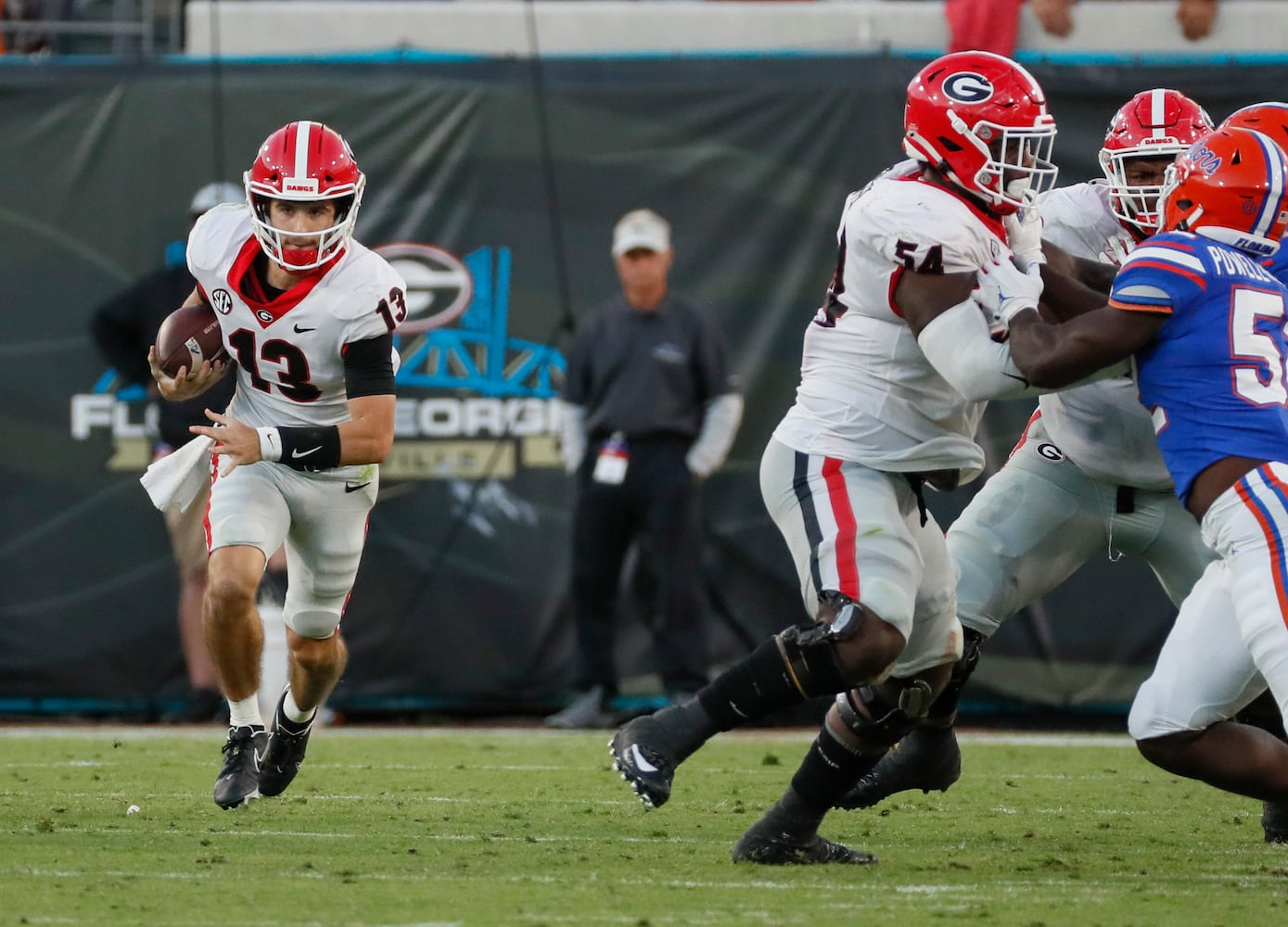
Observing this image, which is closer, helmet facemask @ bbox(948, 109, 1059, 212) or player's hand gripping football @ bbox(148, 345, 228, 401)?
helmet facemask @ bbox(948, 109, 1059, 212)

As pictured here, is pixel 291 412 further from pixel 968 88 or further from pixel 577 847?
pixel 968 88

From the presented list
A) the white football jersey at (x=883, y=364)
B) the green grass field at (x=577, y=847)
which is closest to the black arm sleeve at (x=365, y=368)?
the green grass field at (x=577, y=847)

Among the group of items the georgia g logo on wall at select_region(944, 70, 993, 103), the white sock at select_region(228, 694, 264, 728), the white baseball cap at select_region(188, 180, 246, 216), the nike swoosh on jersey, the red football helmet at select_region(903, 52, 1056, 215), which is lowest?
the white sock at select_region(228, 694, 264, 728)

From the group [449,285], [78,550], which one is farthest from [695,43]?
[78,550]

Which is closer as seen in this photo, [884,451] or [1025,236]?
[884,451]

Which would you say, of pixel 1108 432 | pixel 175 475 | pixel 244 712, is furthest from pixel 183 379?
pixel 1108 432

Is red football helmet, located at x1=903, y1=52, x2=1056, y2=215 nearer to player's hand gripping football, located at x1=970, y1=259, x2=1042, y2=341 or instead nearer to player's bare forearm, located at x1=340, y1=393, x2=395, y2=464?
player's hand gripping football, located at x1=970, y1=259, x2=1042, y2=341

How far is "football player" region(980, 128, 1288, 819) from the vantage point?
379cm

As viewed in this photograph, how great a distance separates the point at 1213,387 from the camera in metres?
3.85

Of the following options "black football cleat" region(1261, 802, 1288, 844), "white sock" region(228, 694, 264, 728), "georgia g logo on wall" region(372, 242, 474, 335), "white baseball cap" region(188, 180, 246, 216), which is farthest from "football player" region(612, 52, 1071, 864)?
"white baseball cap" region(188, 180, 246, 216)

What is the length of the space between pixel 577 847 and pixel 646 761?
584 mm

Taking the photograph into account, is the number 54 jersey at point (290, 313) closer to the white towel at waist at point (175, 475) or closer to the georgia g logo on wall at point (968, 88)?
the white towel at waist at point (175, 475)

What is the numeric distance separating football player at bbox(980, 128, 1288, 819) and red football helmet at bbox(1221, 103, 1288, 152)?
0.44 meters

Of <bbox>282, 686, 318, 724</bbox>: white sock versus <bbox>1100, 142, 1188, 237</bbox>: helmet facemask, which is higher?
<bbox>1100, 142, 1188, 237</bbox>: helmet facemask
